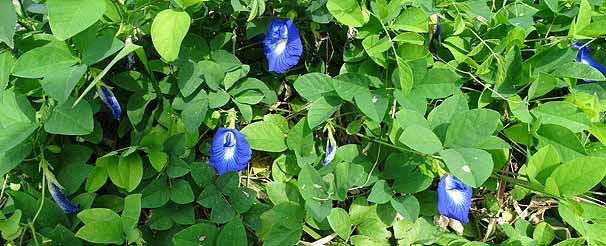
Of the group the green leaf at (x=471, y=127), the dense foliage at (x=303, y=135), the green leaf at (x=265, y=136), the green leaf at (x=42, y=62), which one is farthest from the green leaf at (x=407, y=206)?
the green leaf at (x=42, y=62)

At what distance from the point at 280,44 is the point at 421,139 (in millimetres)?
341

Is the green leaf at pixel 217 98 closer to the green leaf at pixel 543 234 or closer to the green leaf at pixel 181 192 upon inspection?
the green leaf at pixel 181 192

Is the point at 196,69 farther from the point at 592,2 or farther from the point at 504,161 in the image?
the point at 592,2

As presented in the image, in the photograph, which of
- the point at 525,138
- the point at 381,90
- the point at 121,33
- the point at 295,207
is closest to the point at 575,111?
the point at 525,138

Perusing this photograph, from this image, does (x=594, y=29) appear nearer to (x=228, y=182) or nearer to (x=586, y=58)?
(x=586, y=58)

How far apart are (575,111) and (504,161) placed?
15cm

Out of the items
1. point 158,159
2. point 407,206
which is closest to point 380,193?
point 407,206

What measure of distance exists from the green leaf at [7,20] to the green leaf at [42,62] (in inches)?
8.7

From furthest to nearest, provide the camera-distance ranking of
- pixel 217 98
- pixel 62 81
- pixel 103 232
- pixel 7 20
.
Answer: pixel 217 98 → pixel 103 232 → pixel 62 81 → pixel 7 20

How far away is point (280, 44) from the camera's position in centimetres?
108

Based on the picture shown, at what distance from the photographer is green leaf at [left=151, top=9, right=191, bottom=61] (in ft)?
2.68

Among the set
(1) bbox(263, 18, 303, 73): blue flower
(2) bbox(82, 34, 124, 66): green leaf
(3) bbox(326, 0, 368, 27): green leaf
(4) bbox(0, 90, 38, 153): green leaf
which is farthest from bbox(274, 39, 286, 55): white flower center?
(4) bbox(0, 90, 38, 153): green leaf

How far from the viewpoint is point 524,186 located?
988mm

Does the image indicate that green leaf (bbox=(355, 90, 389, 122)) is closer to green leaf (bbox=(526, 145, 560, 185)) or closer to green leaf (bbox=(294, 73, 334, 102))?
green leaf (bbox=(294, 73, 334, 102))
